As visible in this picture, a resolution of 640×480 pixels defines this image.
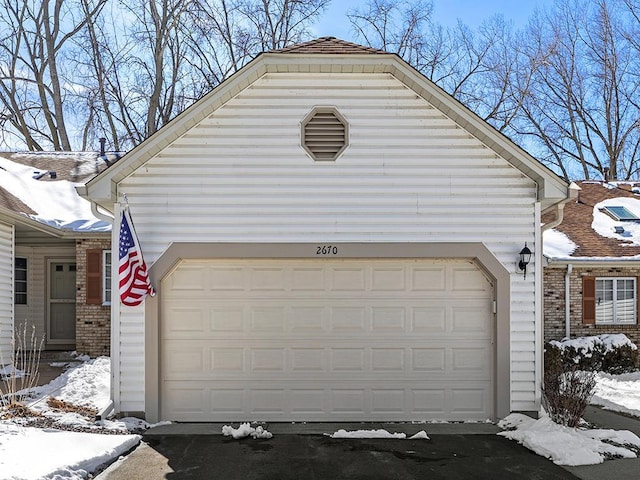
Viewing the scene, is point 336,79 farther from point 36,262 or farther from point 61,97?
point 61,97

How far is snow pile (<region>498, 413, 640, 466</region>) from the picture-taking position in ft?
21.1

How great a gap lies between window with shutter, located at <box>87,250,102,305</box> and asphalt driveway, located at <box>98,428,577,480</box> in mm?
6974

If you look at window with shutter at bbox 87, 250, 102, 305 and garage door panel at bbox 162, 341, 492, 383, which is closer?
garage door panel at bbox 162, 341, 492, 383

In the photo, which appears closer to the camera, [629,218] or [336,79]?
[336,79]

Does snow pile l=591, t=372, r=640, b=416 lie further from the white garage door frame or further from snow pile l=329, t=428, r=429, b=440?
snow pile l=329, t=428, r=429, b=440

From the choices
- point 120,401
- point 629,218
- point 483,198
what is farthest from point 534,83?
point 120,401

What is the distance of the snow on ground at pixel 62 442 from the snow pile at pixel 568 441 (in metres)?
4.88

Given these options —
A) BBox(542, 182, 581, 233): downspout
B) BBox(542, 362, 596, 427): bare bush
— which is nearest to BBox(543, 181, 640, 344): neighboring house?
BBox(542, 182, 581, 233): downspout

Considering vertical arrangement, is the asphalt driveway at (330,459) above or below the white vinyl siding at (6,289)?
below

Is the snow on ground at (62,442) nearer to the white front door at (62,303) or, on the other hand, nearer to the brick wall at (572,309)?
the white front door at (62,303)

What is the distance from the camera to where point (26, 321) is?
1276cm

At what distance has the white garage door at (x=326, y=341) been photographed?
804 centimetres

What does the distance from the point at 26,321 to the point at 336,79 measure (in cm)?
931

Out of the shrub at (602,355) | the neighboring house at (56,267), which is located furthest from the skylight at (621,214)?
the neighboring house at (56,267)
